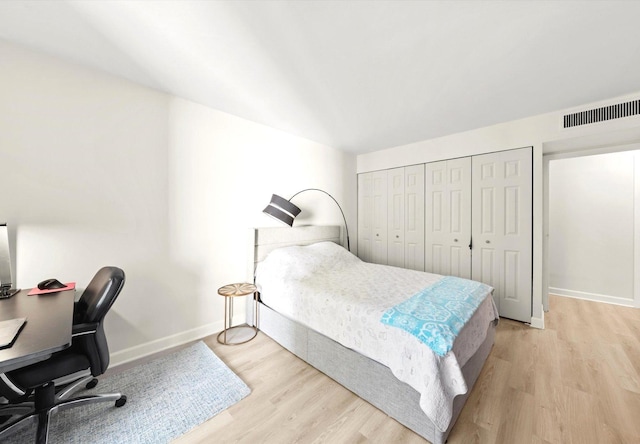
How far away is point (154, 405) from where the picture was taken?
1.63 meters

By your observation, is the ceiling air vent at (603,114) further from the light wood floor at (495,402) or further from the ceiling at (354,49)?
the light wood floor at (495,402)

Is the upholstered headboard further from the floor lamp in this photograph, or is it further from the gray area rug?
the gray area rug

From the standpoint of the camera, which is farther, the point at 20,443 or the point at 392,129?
the point at 392,129

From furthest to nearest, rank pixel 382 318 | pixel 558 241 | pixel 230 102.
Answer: pixel 558 241
pixel 230 102
pixel 382 318

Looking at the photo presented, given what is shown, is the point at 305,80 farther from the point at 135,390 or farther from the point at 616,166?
the point at 616,166

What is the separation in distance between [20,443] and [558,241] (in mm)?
6284

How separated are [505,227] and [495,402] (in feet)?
6.79

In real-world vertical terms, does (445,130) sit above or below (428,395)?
above

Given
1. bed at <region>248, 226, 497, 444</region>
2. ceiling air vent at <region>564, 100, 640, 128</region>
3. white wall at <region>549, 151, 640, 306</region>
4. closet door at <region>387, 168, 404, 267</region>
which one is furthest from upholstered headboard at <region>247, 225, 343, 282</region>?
white wall at <region>549, 151, 640, 306</region>

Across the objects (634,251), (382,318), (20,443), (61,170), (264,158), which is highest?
(264,158)

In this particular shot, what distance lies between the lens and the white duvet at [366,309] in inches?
52.7


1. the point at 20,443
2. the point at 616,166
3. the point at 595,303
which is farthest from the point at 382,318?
the point at 616,166

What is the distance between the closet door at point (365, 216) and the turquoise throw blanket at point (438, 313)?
218 centimetres

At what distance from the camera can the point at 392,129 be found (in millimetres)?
3184
